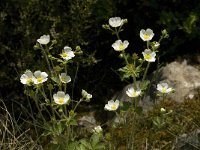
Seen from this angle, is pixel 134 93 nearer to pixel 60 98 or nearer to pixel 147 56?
pixel 147 56

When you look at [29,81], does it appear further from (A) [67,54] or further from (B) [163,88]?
(B) [163,88]

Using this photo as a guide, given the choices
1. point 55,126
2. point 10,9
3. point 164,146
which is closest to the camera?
point 55,126

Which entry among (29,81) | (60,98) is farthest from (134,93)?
(29,81)

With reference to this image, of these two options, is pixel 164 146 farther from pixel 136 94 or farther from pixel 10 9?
pixel 10 9

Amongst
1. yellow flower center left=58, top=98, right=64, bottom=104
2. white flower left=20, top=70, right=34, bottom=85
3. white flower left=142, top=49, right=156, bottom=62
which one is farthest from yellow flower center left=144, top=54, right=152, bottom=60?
white flower left=20, top=70, right=34, bottom=85

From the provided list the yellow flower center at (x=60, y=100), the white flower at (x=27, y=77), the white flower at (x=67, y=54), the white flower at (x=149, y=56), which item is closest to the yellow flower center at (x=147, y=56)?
the white flower at (x=149, y=56)

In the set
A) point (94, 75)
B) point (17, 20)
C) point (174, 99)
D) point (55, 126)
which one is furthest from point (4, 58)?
point (55, 126)

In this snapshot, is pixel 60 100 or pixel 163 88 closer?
pixel 60 100

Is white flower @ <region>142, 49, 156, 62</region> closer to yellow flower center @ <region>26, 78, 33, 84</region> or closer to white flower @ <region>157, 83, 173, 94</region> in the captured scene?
white flower @ <region>157, 83, 173, 94</region>

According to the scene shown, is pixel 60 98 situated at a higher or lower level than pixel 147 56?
lower
